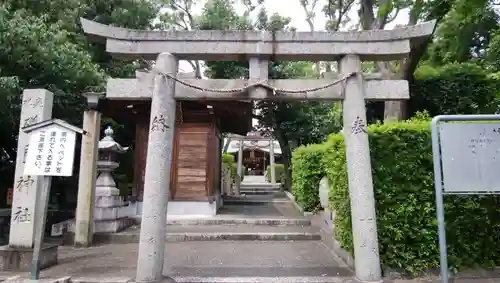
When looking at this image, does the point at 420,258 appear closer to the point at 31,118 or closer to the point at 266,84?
the point at 266,84

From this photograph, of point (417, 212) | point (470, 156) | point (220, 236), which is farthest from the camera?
point (220, 236)

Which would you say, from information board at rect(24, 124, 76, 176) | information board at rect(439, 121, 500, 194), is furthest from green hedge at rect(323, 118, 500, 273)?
information board at rect(24, 124, 76, 176)

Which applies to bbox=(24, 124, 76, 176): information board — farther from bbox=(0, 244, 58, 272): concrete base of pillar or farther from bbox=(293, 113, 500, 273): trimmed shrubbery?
bbox=(293, 113, 500, 273): trimmed shrubbery

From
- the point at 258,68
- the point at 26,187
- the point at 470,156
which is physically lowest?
the point at 26,187

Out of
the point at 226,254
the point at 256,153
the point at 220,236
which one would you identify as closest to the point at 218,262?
the point at 226,254

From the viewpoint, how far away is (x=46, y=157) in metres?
5.45

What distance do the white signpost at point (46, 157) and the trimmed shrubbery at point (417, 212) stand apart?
500cm

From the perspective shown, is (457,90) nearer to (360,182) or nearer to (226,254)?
(360,182)

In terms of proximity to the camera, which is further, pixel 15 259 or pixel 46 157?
pixel 15 259

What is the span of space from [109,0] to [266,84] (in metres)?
12.2

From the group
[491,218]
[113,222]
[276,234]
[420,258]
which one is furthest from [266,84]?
[113,222]

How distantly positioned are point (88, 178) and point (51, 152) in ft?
11.6

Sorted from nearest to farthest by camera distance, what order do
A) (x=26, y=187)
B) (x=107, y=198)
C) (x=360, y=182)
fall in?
(x=360, y=182) < (x=26, y=187) < (x=107, y=198)

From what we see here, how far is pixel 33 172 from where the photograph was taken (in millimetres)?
5344
